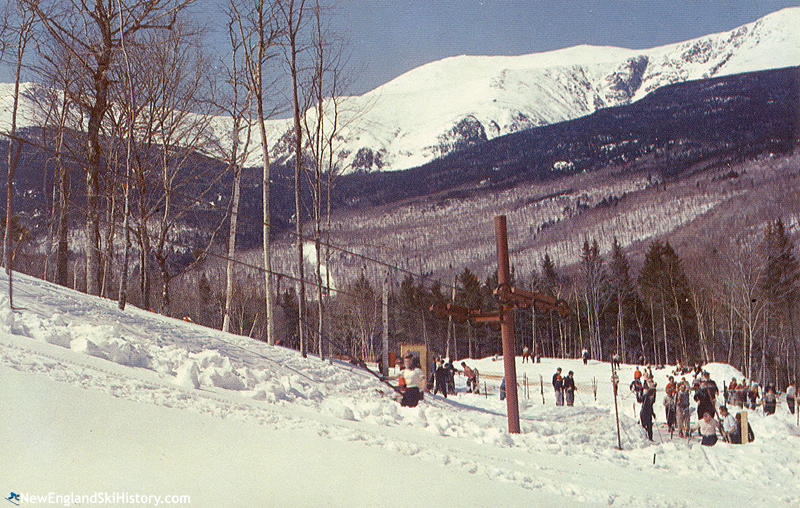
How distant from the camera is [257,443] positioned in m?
7.26

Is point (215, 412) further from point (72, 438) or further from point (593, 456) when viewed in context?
point (593, 456)

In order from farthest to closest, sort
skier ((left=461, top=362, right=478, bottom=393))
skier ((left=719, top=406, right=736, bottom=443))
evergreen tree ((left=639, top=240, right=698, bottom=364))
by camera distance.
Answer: evergreen tree ((left=639, top=240, right=698, bottom=364)) → skier ((left=461, top=362, right=478, bottom=393)) → skier ((left=719, top=406, right=736, bottom=443))

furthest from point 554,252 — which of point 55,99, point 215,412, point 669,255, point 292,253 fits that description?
point 215,412

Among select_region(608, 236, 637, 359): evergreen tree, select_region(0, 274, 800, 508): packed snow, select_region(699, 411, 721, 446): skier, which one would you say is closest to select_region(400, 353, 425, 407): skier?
select_region(0, 274, 800, 508): packed snow

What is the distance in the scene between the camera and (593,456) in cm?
1166

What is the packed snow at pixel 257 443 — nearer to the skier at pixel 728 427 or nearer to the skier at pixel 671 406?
the skier at pixel 671 406

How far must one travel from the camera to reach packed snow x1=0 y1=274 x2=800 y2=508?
5863mm

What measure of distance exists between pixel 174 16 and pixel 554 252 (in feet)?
500

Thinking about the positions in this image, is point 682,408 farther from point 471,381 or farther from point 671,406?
point 471,381

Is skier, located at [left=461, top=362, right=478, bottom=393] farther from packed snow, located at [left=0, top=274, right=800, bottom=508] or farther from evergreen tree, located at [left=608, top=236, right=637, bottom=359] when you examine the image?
evergreen tree, located at [left=608, top=236, right=637, bottom=359]

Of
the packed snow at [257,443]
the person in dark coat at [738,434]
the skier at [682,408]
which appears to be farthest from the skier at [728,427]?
the skier at [682,408]

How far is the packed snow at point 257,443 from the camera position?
5.86m

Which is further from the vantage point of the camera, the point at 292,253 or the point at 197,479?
the point at 292,253

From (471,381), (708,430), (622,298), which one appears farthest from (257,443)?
(622,298)
